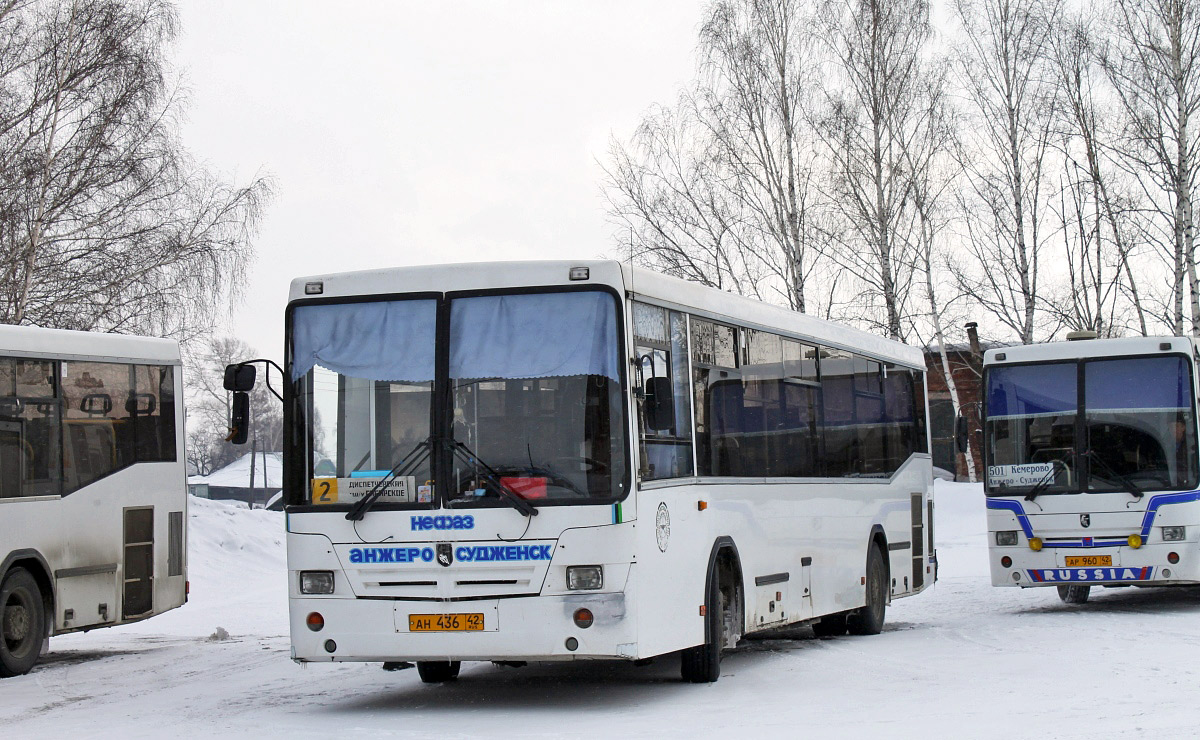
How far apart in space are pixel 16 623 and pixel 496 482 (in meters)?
6.08

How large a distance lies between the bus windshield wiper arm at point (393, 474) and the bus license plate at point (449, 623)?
0.81 meters

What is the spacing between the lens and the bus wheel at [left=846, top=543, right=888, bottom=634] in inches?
632

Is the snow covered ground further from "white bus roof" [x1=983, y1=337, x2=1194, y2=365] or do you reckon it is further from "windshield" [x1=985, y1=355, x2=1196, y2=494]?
"white bus roof" [x1=983, y1=337, x2=1194, y2=365]

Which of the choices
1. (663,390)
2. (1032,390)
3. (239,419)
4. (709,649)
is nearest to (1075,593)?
(1032,390)

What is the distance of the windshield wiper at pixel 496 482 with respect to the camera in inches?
392

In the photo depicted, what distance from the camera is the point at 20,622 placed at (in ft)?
45.3

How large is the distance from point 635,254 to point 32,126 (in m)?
14.6

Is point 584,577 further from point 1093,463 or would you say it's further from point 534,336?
point 1093,463

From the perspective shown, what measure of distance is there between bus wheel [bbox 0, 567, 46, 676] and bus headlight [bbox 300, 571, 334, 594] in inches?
177

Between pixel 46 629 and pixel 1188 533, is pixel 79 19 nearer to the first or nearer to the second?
pixel 46 629

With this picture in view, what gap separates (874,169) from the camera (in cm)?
3700

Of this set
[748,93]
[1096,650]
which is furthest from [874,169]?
[1096,650]

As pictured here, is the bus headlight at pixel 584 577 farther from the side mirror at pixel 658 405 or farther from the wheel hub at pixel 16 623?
the wheel hub at pixel 16 623

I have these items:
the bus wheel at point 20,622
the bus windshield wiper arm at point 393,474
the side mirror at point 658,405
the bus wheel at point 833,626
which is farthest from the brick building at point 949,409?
the bus windshield wiper arm at point 393,474
